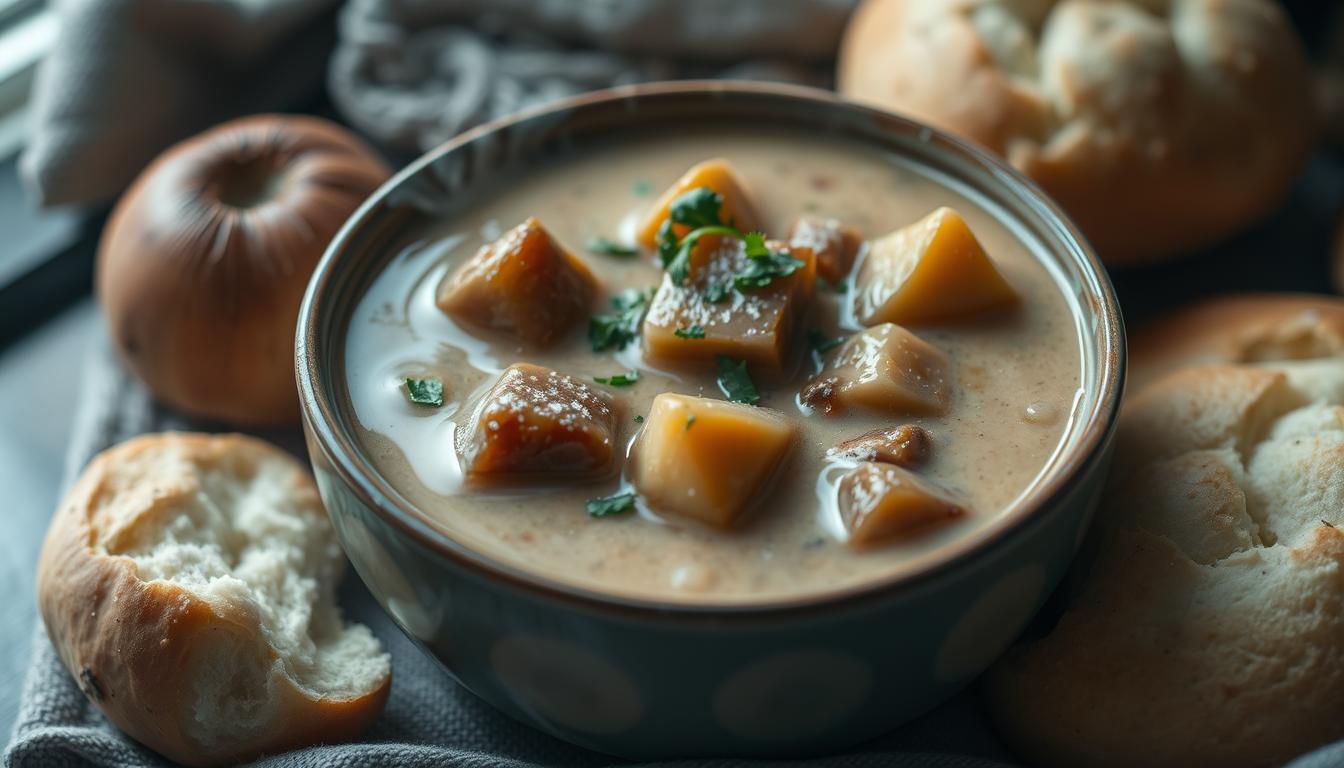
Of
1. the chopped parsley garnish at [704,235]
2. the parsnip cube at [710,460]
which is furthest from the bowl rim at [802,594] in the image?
the chopped parsley garnish at [704,235]

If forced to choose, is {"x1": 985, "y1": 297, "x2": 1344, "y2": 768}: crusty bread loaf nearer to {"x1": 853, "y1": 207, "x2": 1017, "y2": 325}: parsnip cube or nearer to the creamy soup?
the creamy soup

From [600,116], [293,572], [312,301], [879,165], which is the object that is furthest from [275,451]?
[879,165]

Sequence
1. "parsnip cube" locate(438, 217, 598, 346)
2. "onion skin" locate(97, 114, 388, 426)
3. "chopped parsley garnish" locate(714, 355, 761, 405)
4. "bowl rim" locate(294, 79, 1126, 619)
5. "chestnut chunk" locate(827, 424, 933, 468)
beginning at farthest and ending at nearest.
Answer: "onion skin" locate(97, 114, 388, 426)
"parsnip cube" locate(438, 217, 598, 346)
"chopped parsley garnish" locate(714, 355, 761, 405)
"chestnut chunk" locate(827, 424, 933, 468)
"bowl rim" locate(294, 79, 1126, 619)

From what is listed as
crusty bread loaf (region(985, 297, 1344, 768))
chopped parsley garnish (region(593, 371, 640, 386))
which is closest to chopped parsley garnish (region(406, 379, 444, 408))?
chopped parsley garnish (region(593, 371, 640, 386))

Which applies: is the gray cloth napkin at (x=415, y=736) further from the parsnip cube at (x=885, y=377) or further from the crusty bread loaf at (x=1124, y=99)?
the crusty bread loaf at (x=1124, y=99)

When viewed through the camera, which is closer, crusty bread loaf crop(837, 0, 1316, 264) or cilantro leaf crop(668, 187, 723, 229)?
cilantro leaf crop(668, 187, 723, 229)

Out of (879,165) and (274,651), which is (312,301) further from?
(879,165)

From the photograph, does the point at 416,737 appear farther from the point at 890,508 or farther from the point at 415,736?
the point at 890,508
